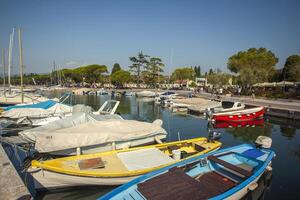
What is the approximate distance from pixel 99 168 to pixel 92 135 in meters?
2.33

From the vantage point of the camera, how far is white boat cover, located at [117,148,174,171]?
810 centimetres

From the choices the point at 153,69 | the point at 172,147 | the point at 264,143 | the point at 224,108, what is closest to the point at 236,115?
the point at 224,108

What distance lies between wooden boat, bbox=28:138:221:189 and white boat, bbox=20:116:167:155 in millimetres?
1080

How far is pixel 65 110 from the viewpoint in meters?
19.8

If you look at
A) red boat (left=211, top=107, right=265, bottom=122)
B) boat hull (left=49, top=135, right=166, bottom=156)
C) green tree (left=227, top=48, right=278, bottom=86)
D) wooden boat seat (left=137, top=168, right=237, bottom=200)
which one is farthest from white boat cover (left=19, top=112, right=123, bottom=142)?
green tree (left=227, top=48, right=278, bottom=86)

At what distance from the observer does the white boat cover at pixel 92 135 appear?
908 cm

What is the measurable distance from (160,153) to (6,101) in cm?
3129

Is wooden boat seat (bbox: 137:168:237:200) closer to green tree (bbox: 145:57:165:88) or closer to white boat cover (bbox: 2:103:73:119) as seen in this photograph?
white boat cover (bbox: 2:103:73:119)

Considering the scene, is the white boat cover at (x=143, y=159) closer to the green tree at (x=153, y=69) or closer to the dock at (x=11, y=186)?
the dock at (x=11, y=186)

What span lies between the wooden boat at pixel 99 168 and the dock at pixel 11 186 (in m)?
0.60

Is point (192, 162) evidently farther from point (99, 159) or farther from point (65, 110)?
point (65, 110)

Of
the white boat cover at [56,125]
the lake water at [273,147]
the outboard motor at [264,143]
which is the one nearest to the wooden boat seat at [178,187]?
the lake water at [273,147]

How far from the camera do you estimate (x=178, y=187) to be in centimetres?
593

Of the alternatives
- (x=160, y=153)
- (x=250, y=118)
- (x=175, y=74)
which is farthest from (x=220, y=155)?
(x=175, y=74)
